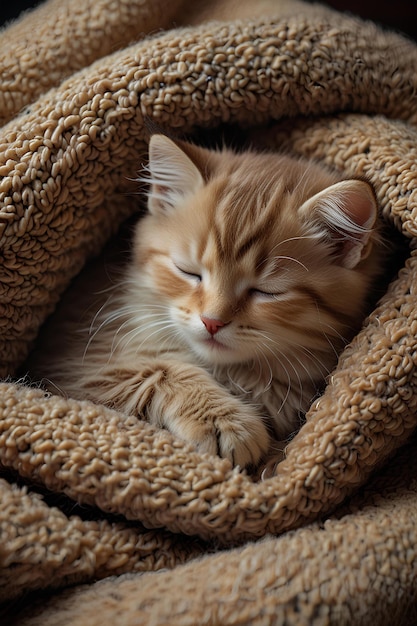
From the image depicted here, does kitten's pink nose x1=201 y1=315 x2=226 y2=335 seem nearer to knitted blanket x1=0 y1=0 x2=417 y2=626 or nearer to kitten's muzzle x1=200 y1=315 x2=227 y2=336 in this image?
kitten's muzzle x1=200 y1=315 x2=227 y2=336

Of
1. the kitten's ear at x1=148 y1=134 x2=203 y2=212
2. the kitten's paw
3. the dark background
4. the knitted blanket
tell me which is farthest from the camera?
the dark background

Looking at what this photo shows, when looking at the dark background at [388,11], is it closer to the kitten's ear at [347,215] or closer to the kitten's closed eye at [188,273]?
the kitten's ear at [347,215]

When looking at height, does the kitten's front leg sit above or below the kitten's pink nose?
below

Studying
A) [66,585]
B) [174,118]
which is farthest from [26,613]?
[174,118]

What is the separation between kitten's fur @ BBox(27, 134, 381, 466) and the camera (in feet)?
4.16

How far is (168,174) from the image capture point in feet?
4.73

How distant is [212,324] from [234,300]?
0.07 metres

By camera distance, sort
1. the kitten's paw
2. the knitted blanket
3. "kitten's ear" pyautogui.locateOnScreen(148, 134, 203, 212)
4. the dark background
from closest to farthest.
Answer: the knitted blanket → the kitten's paw → "kitten's ear" pyautogui.locateOnScreen(148, 134, 203, 212) → the dark background

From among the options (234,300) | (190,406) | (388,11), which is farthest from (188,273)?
(388,11)

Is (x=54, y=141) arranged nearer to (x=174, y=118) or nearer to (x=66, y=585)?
(x=174, y=118)

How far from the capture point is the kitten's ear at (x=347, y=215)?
124 cm

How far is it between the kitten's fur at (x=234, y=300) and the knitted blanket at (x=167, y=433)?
92 millimetres

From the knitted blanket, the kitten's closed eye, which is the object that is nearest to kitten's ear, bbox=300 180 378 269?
the knitted blanket

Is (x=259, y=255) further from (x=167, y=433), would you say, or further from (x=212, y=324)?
(x=167, y=433)
